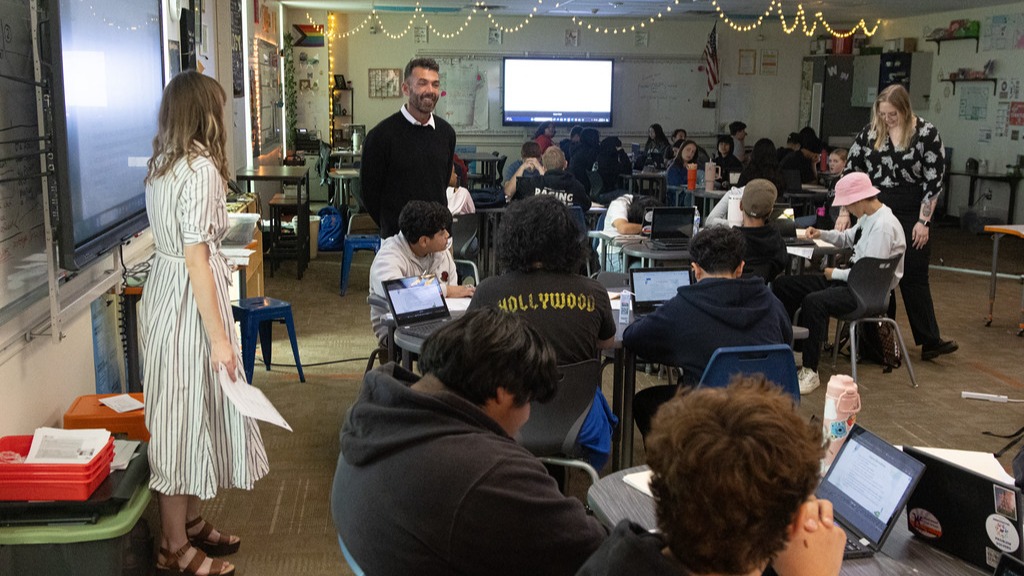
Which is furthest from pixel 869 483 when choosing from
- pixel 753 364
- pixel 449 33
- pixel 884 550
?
pixel 449 33

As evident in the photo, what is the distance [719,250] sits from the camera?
11.2ft

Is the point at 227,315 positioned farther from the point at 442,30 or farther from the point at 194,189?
the point at 442,30

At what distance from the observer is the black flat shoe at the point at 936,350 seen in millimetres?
5965

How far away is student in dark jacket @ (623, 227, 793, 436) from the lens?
3.19 m

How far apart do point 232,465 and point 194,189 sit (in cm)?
89

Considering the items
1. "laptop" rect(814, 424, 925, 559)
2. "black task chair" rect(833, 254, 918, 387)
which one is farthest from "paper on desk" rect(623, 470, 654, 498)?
"black task chair" rect(833, 254, 918, 387)

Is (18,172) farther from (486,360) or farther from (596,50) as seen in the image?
(596,50)

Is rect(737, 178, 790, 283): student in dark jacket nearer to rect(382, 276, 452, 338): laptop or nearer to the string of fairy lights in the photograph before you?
rect(382, 276, 452, 338): laptop

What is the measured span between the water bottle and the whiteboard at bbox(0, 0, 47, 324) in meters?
2.19

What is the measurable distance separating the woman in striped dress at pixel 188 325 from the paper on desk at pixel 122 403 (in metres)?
0.31

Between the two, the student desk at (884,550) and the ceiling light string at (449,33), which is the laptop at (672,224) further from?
the ceiling light string at (449,33)

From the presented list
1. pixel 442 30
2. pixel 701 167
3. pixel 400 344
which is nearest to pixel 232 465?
pixel 400 344

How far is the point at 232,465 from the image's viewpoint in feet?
10.1

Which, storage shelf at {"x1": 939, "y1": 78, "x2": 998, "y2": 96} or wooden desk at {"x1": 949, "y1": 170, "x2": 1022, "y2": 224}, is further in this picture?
storage shelf at {"x1": 939, "y1": 78, "x2": 998, "y2": 96}
